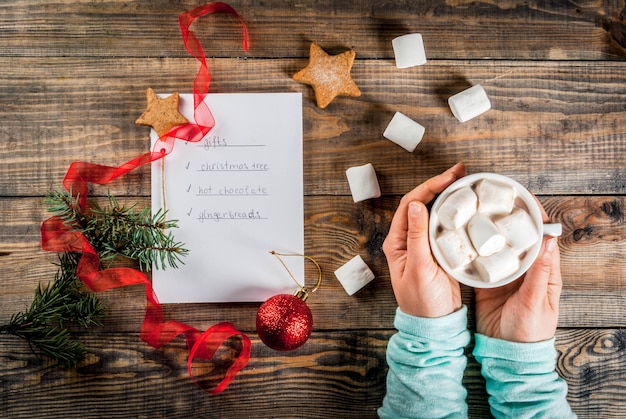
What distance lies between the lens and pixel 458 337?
865mm

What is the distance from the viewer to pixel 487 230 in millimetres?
732

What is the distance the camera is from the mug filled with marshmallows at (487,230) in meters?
0.74

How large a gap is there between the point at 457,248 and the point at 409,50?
40cm

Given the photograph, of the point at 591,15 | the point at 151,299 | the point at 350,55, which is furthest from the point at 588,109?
the point at 151,299

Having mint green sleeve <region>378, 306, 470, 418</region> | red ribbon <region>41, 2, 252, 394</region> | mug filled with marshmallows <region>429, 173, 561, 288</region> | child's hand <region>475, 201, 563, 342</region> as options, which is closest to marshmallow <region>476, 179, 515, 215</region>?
mug filled with marshmallows <region>429, 173, 561, 288</region>

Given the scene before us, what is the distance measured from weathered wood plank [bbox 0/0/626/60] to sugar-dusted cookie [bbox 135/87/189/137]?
0.10m

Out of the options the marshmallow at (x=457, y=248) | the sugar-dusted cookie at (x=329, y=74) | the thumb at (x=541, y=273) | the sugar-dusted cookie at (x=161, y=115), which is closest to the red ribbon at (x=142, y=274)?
the sugar-dusted cookie at (x=161, y=115)

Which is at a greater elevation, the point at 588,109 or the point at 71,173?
the point at 588,109

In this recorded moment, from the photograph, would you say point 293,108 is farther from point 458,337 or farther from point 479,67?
point 458,337

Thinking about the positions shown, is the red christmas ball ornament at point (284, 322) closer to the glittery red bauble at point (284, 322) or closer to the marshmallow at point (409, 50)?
the glittery red bauble at point (284, 322)

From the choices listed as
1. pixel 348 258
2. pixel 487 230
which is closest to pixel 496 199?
pixel 487 230

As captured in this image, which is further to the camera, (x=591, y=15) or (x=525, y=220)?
(x=591, y=15)

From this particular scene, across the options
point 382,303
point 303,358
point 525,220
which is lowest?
point 303,358

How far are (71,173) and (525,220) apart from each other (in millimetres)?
801
